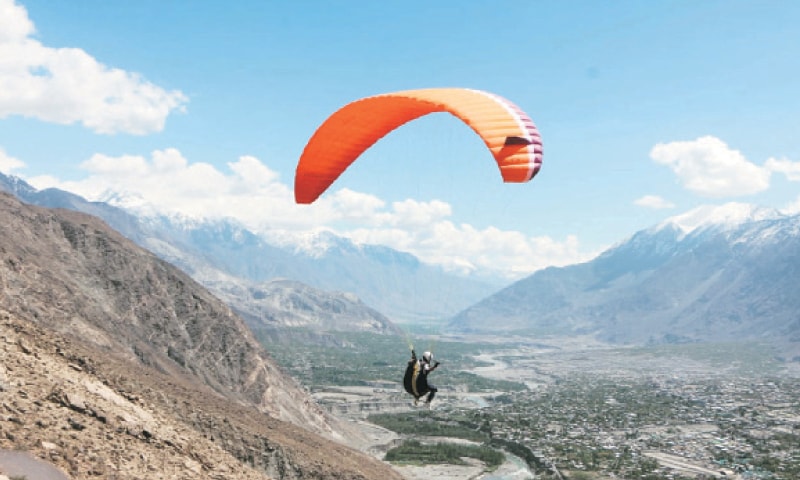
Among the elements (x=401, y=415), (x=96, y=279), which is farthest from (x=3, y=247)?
(x=401, y=415)

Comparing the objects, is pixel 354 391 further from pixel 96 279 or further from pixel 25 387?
pixel 25 387

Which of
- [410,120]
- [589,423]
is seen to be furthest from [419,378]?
[589,423]

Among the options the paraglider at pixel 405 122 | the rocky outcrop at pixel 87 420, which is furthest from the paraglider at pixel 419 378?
the rocky outcrop at pixel 87 420

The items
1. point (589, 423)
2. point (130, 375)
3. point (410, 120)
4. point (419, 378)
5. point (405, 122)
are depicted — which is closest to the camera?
point (419, 378)

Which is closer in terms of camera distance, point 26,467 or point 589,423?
point 26,467

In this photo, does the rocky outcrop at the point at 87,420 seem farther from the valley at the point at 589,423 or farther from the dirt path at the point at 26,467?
the valley at the point at 589,423

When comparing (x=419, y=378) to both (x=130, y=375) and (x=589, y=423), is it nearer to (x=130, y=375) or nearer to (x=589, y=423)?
(x=130, y=375)

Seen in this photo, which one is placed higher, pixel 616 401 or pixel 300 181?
pixel 300 181
